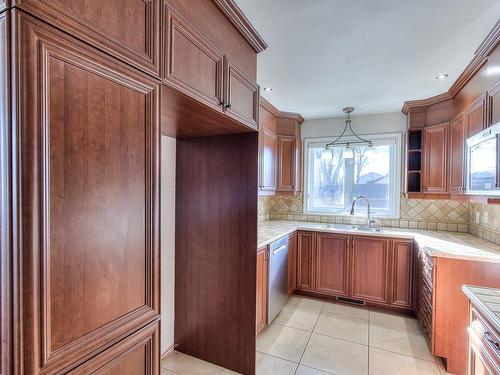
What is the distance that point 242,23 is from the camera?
1.62 metres

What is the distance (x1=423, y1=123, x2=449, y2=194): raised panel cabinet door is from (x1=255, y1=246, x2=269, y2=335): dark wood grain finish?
2126mm

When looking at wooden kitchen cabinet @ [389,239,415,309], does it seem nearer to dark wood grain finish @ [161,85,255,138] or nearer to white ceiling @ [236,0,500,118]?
white ceiling @ [236,0,500,118]


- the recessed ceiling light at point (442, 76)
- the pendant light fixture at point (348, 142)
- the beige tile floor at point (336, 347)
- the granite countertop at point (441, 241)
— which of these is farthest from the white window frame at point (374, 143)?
the beige tile floor at point (336, 347)

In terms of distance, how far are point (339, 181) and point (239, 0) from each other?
3.00 m

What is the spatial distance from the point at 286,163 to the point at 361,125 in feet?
4.00

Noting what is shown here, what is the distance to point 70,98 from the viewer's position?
0.78 m

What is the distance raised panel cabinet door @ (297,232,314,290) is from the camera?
3.41 metres

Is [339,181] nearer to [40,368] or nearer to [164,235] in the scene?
[164,235]

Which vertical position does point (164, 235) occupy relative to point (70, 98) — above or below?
below

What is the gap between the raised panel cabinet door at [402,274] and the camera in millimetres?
2973

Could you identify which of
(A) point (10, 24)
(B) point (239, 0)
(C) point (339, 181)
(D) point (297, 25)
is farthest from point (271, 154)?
(A) point (10, 24)

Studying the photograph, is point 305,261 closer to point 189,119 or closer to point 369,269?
Answer: point 369,269

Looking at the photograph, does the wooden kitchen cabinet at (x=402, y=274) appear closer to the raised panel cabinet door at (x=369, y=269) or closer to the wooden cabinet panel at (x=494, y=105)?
the raised panel cabinet door at (x=369, y=269)

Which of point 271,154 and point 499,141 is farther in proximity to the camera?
point 271,154
